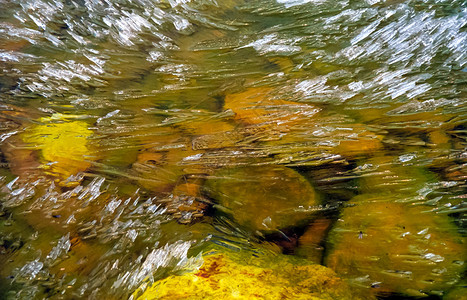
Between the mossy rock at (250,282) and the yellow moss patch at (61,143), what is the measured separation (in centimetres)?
71

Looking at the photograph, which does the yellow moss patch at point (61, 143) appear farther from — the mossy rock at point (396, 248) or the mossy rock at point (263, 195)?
the mossy rock at point (396, 248)

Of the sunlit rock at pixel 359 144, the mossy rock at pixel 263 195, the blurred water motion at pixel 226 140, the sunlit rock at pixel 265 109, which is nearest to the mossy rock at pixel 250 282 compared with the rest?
the blurred water motion at pixel 226 140

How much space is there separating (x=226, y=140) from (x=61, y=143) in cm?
72

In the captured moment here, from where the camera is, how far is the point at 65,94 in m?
2.06

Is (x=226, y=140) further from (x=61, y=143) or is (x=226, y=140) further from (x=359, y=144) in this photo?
(x=61, y=143)

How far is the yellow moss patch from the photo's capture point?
1.65 m

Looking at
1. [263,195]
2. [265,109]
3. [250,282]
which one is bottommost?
[250,282]

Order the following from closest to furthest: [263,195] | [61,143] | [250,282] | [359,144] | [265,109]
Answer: [250,282]
[263,195]
[359,144]
[61,143]
[265,109]

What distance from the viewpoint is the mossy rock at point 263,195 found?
1436mm

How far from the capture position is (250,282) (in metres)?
1.21

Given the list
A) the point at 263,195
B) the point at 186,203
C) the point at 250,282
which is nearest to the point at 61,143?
the point at 186,203

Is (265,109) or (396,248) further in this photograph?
(265,109)

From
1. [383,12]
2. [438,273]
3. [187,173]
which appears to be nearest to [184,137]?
[187,173]

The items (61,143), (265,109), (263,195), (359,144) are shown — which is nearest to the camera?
(263,195)
